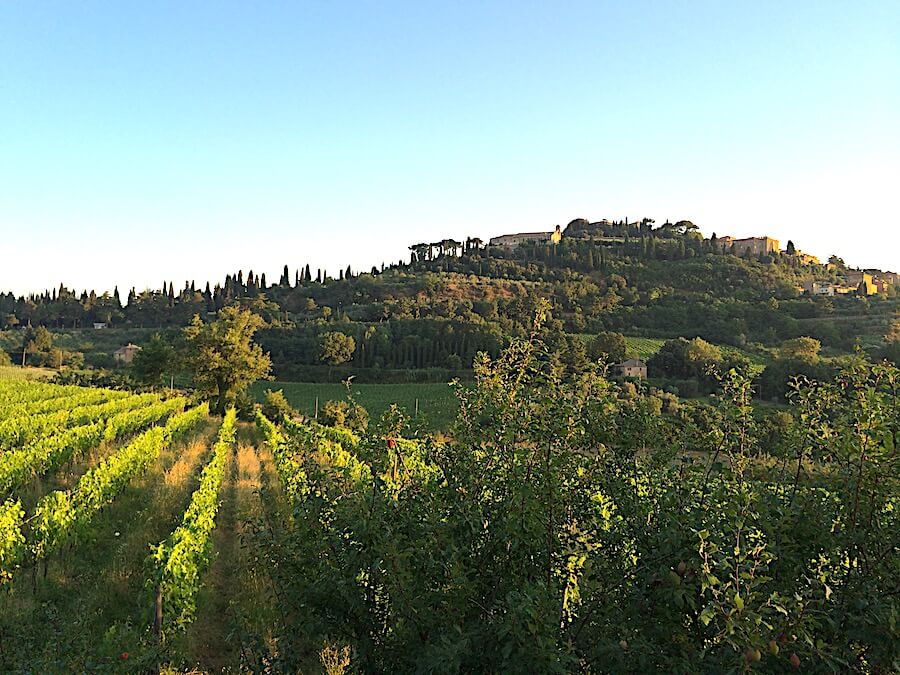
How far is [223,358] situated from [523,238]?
132 meters

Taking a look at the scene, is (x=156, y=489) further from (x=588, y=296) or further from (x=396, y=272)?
(x=396, y=272)

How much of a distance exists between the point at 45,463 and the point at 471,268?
113461 millimetres

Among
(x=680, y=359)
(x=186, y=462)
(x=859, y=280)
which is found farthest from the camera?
(x=859, y=280)

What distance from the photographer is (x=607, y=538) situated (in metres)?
3.92

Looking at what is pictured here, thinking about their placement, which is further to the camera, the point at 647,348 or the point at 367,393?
the point at 647,348

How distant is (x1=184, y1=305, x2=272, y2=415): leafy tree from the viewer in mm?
38562

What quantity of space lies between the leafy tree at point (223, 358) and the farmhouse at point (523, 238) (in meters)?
120

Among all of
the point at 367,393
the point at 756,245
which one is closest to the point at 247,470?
the point at 367,393

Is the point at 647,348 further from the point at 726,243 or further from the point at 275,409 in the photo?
the point at 726,243

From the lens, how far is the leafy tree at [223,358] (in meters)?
38.6

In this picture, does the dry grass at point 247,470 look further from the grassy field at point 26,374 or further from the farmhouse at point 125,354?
the farmhouse at point 125,354

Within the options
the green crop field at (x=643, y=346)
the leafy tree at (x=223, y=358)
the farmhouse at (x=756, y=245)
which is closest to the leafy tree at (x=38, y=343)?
the leafy tree at (x=223, y=358)

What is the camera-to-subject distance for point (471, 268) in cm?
12625

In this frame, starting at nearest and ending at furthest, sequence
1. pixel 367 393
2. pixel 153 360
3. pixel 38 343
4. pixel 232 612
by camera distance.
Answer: pixel 232 612, pixel 153 360, pixel 367 393, pixel 38 343
